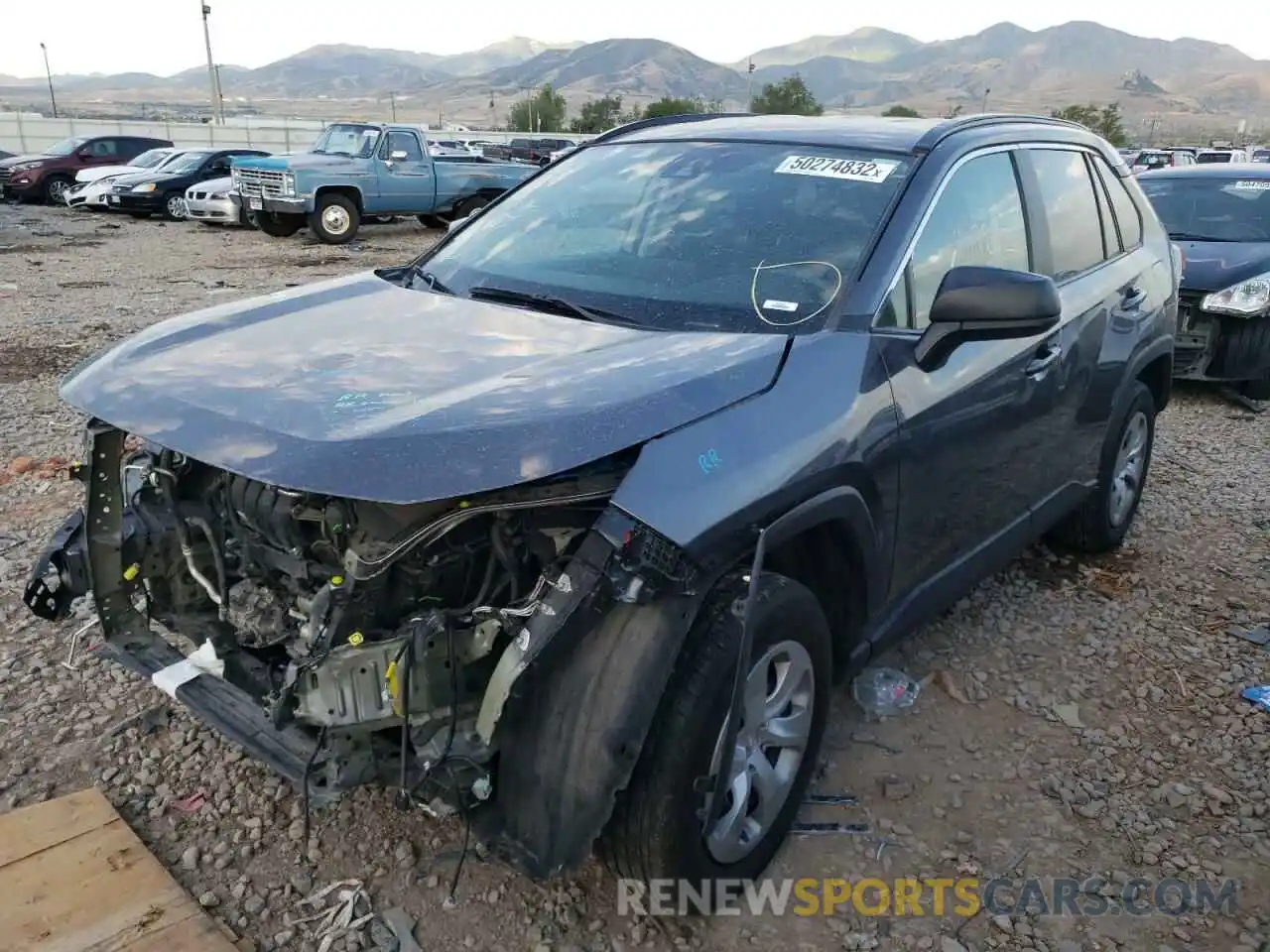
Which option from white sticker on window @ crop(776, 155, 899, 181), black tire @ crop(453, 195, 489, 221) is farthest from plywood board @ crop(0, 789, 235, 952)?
black tire @ crop(453, 195, 489, 221)

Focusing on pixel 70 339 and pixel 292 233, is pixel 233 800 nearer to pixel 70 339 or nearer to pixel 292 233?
pixel 70 339

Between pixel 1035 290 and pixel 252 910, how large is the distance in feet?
8.33

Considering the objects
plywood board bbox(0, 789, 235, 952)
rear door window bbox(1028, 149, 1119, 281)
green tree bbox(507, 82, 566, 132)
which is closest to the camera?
plywood board bbox(0, 789, 235, 952)

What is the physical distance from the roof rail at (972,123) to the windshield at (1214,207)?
490 cm

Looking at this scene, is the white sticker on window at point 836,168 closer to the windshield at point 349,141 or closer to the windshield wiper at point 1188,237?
the windshield wiper at point 1188,237

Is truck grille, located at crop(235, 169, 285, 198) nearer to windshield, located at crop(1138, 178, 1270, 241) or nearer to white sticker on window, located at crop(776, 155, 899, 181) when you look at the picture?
windshield, located at crop(1138, 178, 1270, 241)

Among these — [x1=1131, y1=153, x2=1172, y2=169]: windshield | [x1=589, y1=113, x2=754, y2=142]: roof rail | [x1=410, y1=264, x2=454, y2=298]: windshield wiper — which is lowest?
[x1=1131, y1=153, x2=1172, y2=169]: windshield

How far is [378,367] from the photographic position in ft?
8.35

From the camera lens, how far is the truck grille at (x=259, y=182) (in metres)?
16.2

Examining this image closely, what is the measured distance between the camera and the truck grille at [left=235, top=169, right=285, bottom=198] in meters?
16.2

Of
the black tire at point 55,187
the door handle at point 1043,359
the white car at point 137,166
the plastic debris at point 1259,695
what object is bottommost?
the black tire at point 55,187

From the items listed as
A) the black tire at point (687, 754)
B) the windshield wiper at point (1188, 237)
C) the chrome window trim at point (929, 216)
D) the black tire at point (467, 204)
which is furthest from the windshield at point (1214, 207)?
the black tire at point (467, 204)

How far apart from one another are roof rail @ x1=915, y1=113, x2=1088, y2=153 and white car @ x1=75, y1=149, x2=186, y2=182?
21.2 metres

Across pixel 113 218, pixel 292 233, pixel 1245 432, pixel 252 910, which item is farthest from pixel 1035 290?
pixel 113 218
